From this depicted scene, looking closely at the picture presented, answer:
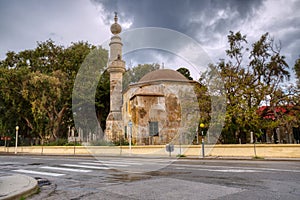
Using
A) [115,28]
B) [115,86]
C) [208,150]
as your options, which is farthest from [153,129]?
[115,28]

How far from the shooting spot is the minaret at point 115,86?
95.3 feet

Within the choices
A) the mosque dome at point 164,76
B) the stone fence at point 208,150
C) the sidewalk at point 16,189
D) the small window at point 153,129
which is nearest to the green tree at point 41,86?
the stone fence at point 208,150

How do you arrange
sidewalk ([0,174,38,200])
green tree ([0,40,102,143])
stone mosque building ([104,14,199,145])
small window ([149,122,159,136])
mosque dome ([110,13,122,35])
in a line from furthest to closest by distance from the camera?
green tree ([0,40,102,143]) < mosque dome ([110,13,122,35]) < small window ([149,122,159,136]) < stone mosque building ([104,14,199,145]) < sidewalk ([0,174,38,200])

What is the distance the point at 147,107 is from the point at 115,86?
4.43m

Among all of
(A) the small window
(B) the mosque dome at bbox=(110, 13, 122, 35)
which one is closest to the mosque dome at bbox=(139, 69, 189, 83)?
(A) the small window

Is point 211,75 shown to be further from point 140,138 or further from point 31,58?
point 31,58

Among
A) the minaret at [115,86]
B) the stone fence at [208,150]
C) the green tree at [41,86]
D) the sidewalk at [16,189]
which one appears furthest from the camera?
the green tree at [41,86]

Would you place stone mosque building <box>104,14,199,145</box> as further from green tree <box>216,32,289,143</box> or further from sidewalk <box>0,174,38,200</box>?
sidewalk <box>0,174,38,200</box>

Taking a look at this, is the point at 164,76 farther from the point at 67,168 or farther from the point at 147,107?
the point at 67,168

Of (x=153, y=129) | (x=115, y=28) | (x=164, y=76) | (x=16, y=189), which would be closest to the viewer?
(x=16, y=189)

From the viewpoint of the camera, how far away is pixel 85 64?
33969mm

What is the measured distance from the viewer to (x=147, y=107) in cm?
3016

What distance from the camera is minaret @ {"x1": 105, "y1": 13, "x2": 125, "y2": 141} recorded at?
29.0 metres

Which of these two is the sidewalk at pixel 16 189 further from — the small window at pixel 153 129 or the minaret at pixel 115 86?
the small window at pixel 153 129
